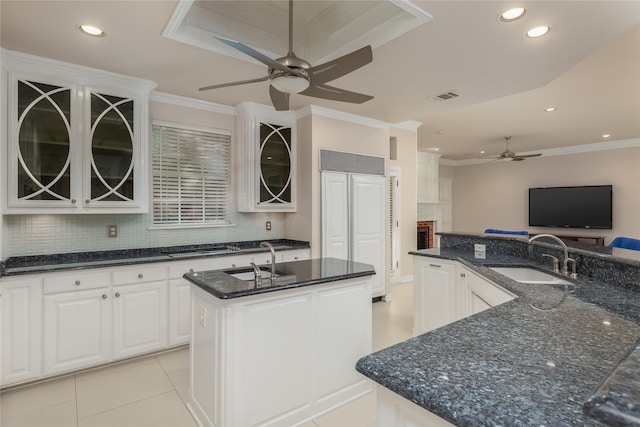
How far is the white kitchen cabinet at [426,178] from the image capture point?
7.30m

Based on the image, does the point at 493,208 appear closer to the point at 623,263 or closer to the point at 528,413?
the point at 623,263

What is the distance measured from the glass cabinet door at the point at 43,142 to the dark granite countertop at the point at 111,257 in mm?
568

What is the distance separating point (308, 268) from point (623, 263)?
1.89 metres

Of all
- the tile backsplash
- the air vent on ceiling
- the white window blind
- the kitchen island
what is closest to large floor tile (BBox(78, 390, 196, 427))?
the kitchen island

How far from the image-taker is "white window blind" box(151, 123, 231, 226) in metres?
3.62

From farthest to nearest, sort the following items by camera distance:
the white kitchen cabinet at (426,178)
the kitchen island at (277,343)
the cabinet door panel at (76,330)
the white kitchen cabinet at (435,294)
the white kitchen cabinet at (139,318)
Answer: the white kitchen cabinet at (426,178) → the white kitchen cabinet at (435,294) → the white kitchen cabinet at (139,318) → the cabinet door panel at (76,330) → the kitchen island at (277,343)

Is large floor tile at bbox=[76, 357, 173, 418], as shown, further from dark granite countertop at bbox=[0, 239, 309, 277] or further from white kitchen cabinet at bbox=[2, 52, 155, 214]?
white kitchen cabinet at bbox=[2, 52, 155, 214]

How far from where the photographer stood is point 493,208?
865cm

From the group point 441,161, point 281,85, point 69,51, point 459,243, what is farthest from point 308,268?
point 441,161

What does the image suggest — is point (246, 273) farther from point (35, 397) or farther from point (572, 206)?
point (572, 206)

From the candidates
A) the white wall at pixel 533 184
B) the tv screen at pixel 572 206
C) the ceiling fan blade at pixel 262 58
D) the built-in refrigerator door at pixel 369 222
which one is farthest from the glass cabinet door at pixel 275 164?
the white wall at pixel 533 184

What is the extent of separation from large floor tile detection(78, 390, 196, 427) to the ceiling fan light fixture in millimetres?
2195

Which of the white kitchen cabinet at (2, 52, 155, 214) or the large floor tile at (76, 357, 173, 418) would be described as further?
the white kitchen cabinet at (2, 52, 155, 214)

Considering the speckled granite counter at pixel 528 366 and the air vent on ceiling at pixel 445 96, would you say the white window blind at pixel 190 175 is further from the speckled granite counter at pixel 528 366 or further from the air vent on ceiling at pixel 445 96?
the speckled granite counter at pixel 528 366
